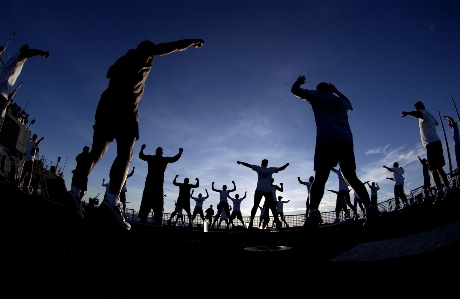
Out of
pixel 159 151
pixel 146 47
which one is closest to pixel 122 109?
pixel 146 47

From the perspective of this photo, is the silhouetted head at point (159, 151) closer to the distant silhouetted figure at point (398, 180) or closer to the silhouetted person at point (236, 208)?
the silhouetted person at point (236, 208)

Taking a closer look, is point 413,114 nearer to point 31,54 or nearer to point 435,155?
point 435,155

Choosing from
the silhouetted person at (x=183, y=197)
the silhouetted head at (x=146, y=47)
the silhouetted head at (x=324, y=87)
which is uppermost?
the silhouetted head at (x=324, y=87)

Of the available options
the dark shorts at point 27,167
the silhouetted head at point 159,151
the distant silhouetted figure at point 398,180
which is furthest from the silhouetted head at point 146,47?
the distant silhouetted figure at point 398,180

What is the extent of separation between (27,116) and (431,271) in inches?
1206

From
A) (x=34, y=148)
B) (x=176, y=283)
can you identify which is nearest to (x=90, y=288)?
(x=176, y=283)

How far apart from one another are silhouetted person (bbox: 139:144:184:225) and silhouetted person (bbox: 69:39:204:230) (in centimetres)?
485

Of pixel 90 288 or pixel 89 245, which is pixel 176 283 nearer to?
pixel 90 288

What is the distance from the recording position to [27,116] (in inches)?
900

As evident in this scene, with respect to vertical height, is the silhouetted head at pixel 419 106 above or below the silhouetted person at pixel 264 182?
above

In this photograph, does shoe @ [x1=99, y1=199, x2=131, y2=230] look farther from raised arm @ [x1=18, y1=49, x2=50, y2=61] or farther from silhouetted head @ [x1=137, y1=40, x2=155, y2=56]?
raised arm @ [x1=18, y1=49, x2=50, y2=61]

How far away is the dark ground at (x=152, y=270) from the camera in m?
0.98

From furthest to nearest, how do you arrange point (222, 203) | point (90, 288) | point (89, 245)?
1. point (222, 203)
2. point (89, 245)
3. point (90, 288)

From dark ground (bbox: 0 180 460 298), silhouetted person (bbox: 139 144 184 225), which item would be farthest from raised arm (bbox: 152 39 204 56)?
silhouetted person (bbox: 139 144 184 225)
